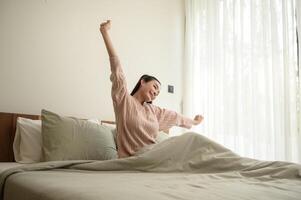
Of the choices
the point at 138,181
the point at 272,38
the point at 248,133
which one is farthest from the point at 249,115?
the point at 138,181

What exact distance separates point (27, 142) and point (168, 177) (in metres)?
1.15

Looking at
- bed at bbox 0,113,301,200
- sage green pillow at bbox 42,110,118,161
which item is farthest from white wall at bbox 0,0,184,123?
bed at bbox 0,113,301,200

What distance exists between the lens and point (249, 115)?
8.73 feet

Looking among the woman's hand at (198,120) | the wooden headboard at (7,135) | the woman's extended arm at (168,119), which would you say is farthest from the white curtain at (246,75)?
the wooden headboard at (7,135)

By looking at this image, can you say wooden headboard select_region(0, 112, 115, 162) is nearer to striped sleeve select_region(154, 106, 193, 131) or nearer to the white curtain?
striped sleeve select_region(154, 106, 193, 131)

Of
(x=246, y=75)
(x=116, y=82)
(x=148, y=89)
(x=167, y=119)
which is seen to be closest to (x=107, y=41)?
(x=116, y=82)

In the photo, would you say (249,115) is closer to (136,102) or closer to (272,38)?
(272,38)

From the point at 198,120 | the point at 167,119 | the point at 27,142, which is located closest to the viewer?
the point at 27,142

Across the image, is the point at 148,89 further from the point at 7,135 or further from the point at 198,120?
the point at 7,135

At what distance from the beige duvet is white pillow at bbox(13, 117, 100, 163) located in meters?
0.62

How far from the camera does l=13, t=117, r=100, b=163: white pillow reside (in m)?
1.90

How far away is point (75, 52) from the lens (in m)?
2.54

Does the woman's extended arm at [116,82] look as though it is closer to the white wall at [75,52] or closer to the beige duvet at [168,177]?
the beige duvet at [168,177]

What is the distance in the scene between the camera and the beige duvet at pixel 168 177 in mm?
859
